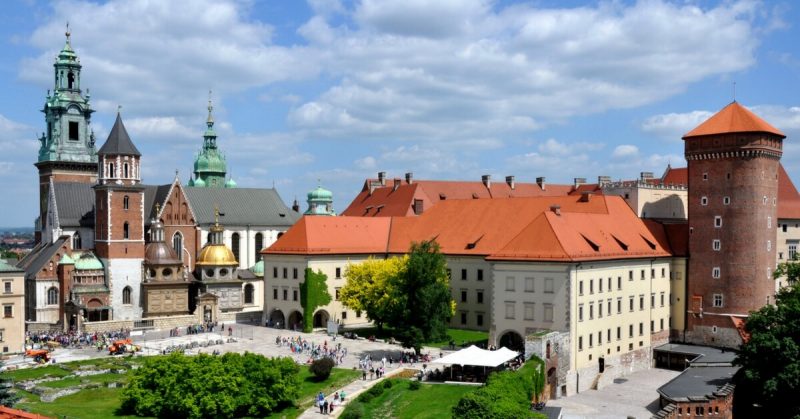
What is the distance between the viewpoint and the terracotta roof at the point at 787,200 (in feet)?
261

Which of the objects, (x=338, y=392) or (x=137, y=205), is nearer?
(x=338, y=392)

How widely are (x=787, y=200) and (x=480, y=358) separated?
146ft

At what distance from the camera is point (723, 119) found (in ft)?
224

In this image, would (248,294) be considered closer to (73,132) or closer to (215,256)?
(215,256)

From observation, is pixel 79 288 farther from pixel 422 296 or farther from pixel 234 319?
pixel 422 296

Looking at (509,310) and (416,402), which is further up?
(509,310)

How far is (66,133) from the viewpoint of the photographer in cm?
10281

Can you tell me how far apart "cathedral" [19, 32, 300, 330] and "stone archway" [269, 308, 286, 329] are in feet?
20.7

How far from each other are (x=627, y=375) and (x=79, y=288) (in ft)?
164

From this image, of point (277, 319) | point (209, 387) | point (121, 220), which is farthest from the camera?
point (121, 220)

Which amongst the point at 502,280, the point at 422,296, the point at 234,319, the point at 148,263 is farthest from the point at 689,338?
the point at 148,263

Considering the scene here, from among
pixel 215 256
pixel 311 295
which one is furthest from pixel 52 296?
pixel 311 295

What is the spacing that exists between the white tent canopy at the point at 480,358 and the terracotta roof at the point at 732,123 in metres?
27.8

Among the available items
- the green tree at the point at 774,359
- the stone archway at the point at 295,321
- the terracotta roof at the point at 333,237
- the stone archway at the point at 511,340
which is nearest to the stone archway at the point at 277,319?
the stone archway at the point at 295,321
